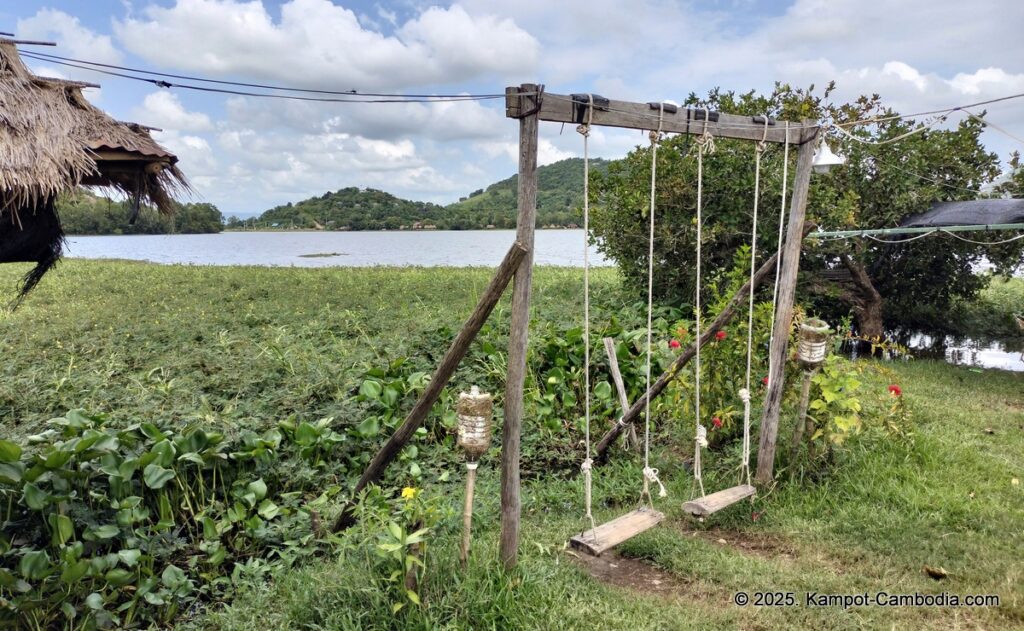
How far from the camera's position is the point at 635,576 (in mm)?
2738

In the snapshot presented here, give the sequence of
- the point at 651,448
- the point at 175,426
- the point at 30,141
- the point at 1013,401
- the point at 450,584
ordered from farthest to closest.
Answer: the point at 1013,401
the point at 651,448
the point at 30,141
the point at 175,426
the point at 450,584

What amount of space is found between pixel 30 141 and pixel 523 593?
154 inches

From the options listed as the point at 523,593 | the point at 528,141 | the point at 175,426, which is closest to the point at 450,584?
the point at 523,593

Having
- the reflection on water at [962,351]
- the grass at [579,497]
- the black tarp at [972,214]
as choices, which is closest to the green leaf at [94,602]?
the grass at [579,497]

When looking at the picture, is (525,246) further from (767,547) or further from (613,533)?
(767,547)

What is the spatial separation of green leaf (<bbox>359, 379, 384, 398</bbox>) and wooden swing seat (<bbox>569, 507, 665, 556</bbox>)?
1900 millimetres

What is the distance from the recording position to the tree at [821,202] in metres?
6.48

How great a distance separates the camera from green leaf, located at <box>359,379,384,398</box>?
13.1 ft

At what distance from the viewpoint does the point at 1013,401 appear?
5.21 metres

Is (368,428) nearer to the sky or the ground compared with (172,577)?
nearer to the sky

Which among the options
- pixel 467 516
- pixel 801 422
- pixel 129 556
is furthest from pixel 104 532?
pixel 801 422

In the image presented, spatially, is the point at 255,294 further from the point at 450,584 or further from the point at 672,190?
the point at 450,584

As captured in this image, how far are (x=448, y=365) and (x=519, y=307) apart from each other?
1.30 ft

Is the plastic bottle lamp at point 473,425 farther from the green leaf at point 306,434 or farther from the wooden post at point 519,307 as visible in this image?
the green leaf at point 306,434
